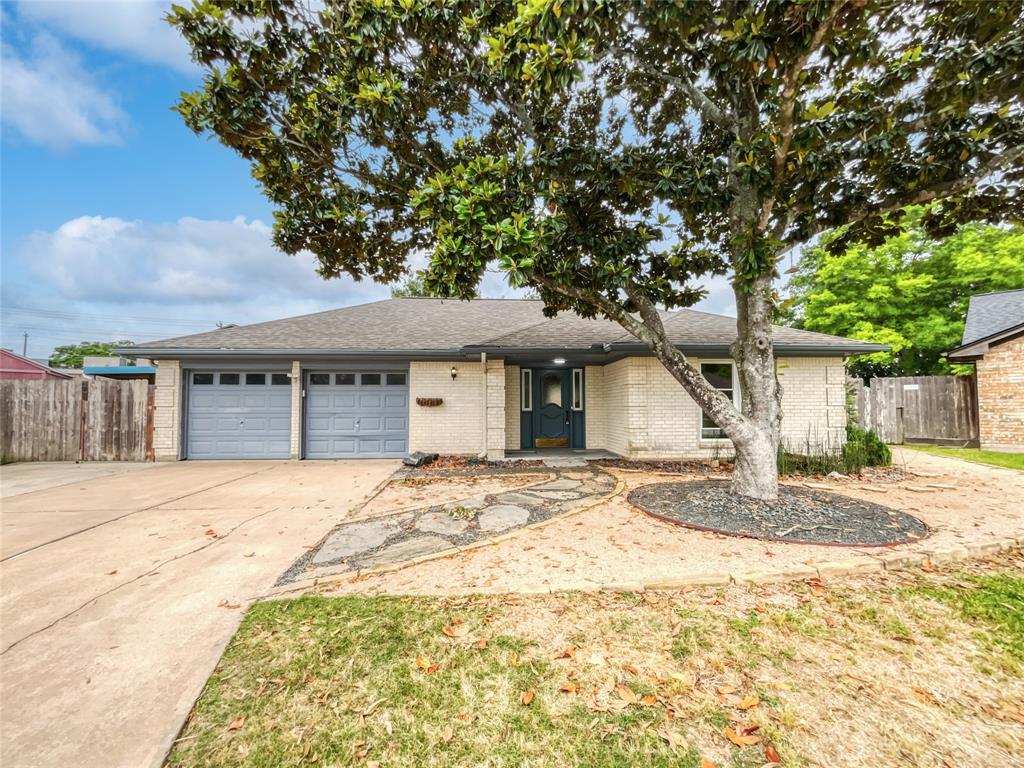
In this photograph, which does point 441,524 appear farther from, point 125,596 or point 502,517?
point 125,596

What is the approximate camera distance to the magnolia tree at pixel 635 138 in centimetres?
400

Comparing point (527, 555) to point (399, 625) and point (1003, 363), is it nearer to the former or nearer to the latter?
point (399, 625)

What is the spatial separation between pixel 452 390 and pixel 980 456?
12.4m

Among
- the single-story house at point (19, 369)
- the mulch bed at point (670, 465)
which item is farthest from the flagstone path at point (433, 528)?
the single-story house at point (19, 369)

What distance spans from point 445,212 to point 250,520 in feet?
14.4

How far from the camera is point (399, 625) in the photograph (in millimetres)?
2682

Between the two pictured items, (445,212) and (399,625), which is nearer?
(399,625)

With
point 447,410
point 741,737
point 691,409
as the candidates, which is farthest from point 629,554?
point 447,410

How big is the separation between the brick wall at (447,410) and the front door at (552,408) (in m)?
1.79

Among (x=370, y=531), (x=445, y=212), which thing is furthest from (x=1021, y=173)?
(x=370, y=531)

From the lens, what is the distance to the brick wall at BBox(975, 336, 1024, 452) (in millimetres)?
9820

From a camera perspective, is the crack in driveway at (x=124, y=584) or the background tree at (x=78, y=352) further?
the background tree at (x=78, y=352)

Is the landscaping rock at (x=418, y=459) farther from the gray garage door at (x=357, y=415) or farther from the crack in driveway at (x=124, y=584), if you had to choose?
the crack in driveway at (x=124, y=584)

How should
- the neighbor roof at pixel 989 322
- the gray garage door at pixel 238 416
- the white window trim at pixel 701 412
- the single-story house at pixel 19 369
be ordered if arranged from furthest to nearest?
the single-story house at pixel 19 369 → the neighbor roof at pixel 989 322 → the gray garage door at pixel 238 416 → the white window trim at pixel 701 412
